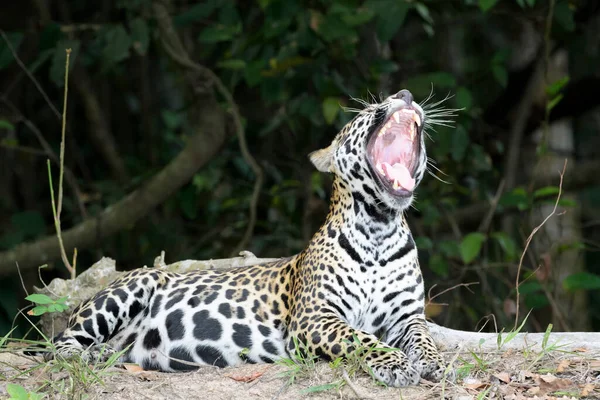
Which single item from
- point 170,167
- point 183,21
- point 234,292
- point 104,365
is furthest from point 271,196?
point 104,365

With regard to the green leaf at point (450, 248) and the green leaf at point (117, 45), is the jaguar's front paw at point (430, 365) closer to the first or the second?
the green leaf at point (450, 248)

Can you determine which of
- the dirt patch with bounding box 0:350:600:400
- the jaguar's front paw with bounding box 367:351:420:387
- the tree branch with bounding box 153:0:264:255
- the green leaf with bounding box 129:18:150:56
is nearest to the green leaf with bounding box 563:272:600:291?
the dirt patch with bounding box 0:350:600:400

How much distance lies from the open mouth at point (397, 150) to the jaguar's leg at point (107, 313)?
1.79 metres

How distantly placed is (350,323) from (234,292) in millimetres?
860

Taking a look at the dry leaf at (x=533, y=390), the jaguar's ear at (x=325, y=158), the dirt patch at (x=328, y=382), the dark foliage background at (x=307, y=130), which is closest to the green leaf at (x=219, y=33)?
the dark foliage background at (x=307, y=130)

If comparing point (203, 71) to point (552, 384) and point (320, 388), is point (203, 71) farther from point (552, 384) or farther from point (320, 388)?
point (552, 384)

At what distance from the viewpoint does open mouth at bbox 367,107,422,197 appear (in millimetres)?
5840

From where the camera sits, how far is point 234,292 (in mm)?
6309

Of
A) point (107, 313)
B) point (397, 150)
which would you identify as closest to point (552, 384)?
point (397, 150)

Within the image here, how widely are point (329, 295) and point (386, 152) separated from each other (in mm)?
1038

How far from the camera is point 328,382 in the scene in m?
5.14

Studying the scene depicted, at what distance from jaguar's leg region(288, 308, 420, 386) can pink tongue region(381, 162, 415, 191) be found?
36.2 inches

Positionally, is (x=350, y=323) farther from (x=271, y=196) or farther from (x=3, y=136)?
(x=3, y=136)

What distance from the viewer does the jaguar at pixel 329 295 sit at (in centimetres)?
585
